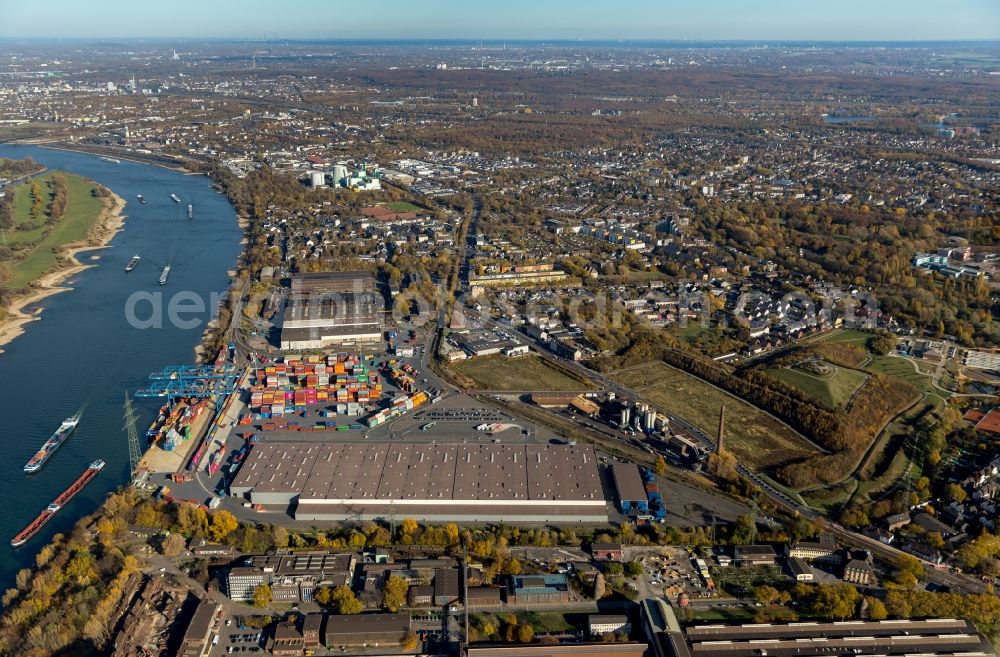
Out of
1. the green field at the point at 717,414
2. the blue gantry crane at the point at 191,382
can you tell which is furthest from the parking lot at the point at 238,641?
the green field at the point at 717,414

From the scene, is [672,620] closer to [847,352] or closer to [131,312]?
[847,352]

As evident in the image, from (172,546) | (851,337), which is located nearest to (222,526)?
(172,546)

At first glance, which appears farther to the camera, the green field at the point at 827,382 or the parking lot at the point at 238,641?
the green field at the point at 827,382

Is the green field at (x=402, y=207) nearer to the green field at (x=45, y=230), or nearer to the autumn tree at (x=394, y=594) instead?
the green field at (x=45, y=230)

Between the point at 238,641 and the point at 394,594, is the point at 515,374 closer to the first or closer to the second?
the point at 394,594

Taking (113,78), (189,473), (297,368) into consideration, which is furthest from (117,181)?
(113,78)
